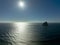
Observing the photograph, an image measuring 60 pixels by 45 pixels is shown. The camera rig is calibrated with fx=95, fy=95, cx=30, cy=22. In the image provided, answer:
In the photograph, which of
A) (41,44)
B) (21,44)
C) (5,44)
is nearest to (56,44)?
(41,44)

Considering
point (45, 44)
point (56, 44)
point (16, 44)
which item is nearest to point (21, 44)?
point (16, 44)

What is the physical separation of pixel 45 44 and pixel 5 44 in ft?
69.6

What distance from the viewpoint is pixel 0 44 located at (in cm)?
4966

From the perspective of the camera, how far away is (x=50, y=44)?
50.7 meters

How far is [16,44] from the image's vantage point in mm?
50000

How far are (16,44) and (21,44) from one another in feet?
8.69

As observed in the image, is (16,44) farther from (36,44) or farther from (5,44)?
(36,44)

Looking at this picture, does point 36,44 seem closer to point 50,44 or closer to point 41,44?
point 41,44

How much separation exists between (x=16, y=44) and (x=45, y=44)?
15414 millimetres

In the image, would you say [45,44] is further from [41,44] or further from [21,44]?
[21,44]

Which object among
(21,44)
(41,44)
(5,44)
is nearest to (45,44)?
(41,44)

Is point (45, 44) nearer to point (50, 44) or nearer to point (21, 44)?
point (50, 44)

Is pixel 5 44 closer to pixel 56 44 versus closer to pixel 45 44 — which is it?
pixel 45 44

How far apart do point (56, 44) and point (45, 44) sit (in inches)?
231
